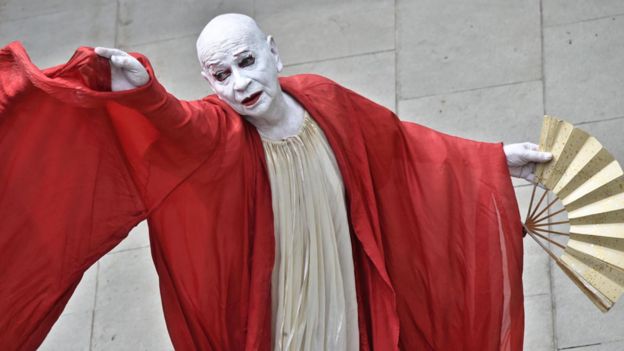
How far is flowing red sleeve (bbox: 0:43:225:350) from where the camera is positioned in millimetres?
4660

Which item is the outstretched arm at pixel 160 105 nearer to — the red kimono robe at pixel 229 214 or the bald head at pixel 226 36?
the red kimono robe at pixel 229 214

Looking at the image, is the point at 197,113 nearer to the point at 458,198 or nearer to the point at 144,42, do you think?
the point at 458,198

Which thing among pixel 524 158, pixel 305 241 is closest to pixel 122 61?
pixel 305 241

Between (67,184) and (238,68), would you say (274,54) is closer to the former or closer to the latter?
(238,68)

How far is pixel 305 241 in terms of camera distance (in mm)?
4797

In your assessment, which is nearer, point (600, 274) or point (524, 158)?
point (600, 274)

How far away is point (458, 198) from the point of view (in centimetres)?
496

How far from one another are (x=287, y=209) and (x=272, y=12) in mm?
1687

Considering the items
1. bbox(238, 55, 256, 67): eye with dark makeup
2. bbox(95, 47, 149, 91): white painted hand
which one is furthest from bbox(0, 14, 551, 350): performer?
bbox(95, 47, 149, 91): white painted hand

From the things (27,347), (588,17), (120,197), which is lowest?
(27,347)

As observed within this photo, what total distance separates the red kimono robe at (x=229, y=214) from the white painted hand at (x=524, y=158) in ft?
0.11

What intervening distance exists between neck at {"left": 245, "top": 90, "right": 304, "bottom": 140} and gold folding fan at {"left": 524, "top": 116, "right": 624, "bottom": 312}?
0.58 metres

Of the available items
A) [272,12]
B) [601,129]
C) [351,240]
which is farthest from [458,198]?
[272,12]

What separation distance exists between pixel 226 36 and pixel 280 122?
0.23 metres
